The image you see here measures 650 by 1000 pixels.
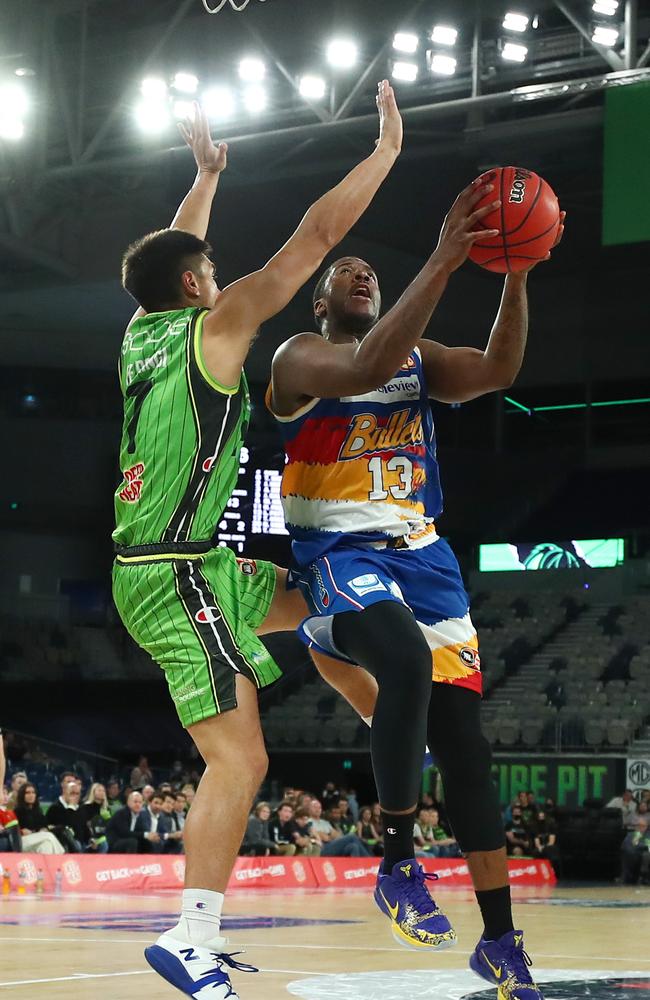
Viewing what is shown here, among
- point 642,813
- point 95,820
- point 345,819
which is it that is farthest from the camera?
point 642,813

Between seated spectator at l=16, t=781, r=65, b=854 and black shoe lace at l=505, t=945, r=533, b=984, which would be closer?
black shoe lace at l=505, t=945, r=533, b=984

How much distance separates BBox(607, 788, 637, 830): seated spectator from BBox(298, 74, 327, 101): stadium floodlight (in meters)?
9.87

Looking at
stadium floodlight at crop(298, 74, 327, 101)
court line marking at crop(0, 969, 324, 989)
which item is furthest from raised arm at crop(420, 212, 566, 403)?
stadium floodlight at crop(298, 74, 327, 101)

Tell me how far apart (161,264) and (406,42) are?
11.0 m

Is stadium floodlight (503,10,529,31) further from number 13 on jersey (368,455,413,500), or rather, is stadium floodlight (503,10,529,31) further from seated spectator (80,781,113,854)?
number 13 on jersey (368,455,413,500)

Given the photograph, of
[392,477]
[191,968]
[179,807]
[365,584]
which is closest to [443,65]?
[179,807]

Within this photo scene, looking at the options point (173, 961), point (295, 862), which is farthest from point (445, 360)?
point (295, 862)

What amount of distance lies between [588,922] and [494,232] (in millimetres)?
5713

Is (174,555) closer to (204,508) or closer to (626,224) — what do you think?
(204,508)

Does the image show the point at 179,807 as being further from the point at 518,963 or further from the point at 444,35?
the point at 518,963

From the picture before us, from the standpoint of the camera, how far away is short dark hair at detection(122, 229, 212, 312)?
371cm

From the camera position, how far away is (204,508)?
355 cm

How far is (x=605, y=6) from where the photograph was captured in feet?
41.8

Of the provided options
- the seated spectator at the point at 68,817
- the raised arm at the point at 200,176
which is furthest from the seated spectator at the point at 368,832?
the raised arm at the point at 200,176
